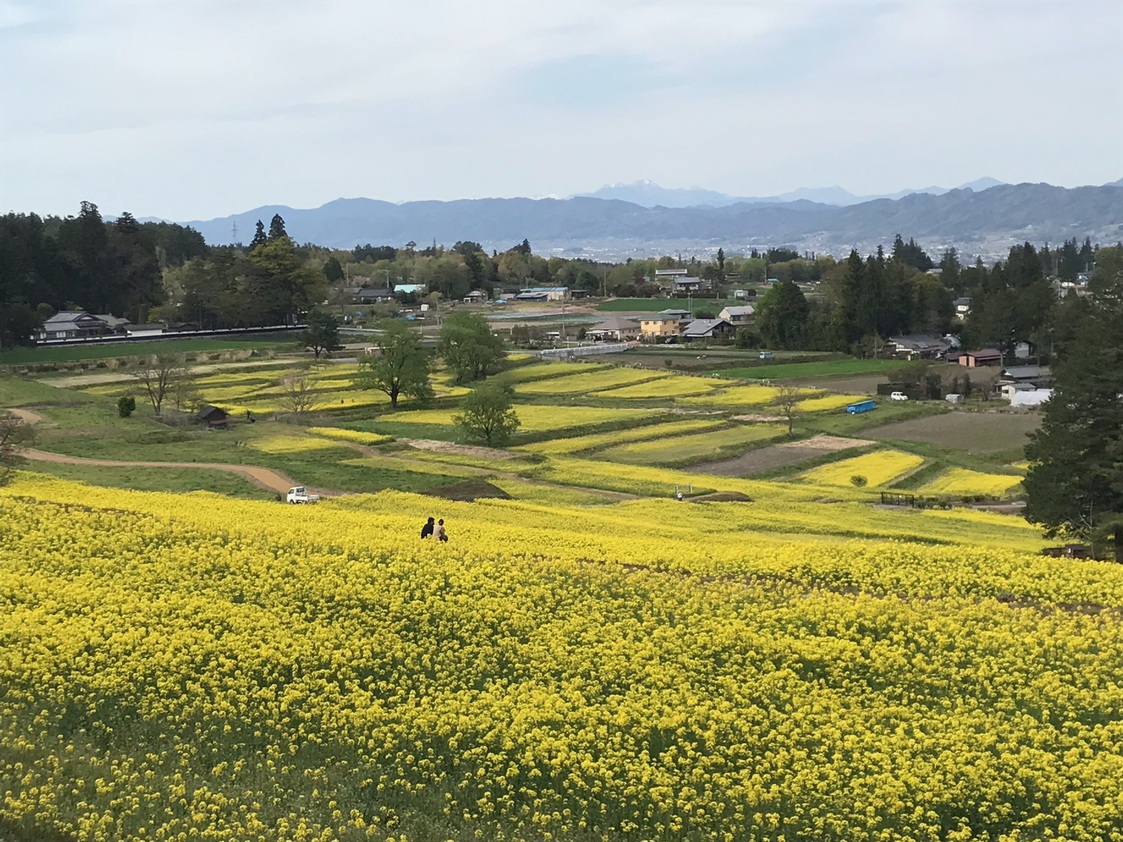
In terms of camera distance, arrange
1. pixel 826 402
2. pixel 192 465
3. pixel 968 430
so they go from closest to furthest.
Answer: pixel 192 465
pixel 968 430
pixel 826 402

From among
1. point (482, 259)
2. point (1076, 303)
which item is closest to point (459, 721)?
point (1076, 303)

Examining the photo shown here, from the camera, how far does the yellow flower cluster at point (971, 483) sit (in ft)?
149

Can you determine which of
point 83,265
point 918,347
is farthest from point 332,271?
point 918,347

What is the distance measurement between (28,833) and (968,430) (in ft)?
194

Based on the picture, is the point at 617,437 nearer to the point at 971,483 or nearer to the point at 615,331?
the point at 971,483

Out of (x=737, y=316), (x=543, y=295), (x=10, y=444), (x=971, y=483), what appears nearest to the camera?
(x=10, y=444)

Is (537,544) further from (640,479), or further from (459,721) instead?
(640,479)

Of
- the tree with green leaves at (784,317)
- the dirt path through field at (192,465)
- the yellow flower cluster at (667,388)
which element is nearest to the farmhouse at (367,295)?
the tree with green leaves at (784,317)

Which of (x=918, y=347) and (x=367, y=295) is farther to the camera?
(x=367, y=295)

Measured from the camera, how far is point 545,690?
1490 centimetres

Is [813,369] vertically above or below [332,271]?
below

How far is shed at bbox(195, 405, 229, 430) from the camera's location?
56.5 m

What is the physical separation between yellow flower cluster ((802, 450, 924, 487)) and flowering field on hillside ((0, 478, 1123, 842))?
80.7ft

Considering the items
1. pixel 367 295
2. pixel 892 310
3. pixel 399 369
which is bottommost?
pixel 399 369
